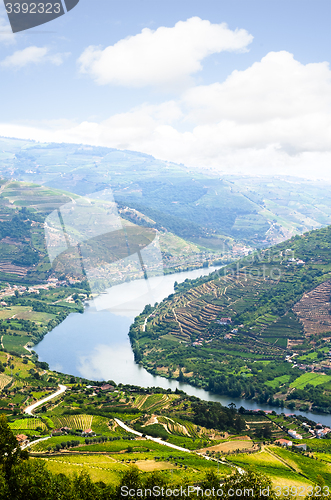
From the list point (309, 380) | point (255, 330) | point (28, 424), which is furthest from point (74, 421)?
point (255, 330)

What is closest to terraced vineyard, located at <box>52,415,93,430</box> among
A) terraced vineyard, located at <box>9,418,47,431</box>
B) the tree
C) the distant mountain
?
terraced vineyard, located at <box>9,418,47,431</box>

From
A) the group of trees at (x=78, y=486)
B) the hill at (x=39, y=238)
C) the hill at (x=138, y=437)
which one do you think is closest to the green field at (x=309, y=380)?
the hill at (x=138, y=437)

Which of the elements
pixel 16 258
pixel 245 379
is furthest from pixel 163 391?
pixel 16 258

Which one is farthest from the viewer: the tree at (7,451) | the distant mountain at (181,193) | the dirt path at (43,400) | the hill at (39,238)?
the distant mountain at (181,193)

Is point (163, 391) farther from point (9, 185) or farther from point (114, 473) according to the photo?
point (9, 185)

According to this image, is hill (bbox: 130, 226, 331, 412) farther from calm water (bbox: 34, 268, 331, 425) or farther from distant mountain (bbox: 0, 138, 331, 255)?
distant mountain (bbox: 0, 138, 331, 255)

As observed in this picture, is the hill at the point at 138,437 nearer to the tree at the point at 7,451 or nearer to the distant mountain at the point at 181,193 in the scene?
the tree at the point at 7,451
